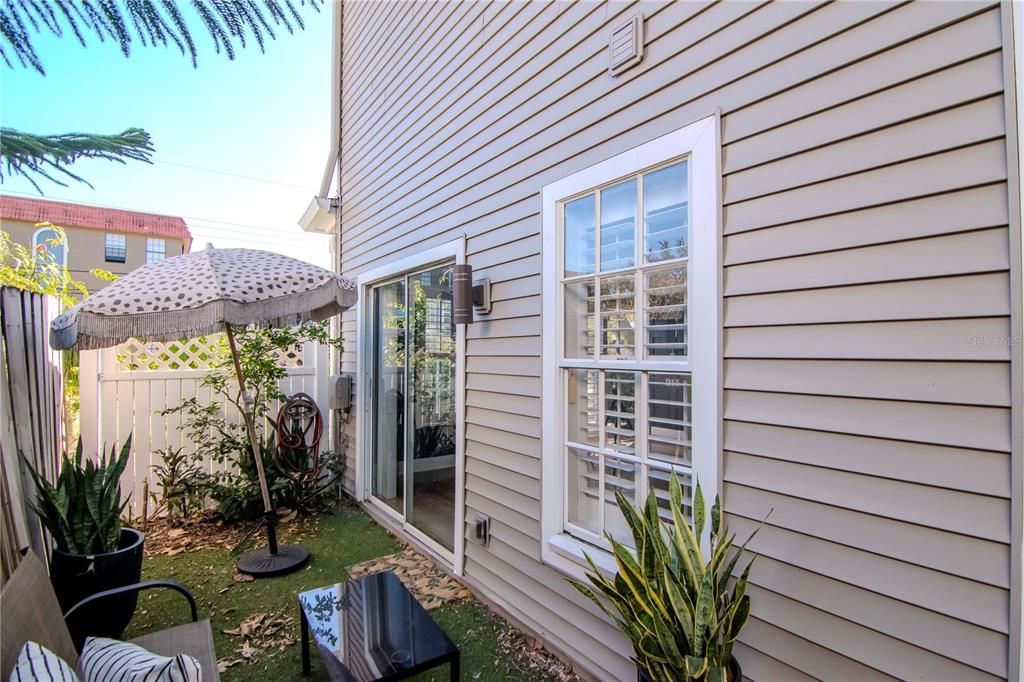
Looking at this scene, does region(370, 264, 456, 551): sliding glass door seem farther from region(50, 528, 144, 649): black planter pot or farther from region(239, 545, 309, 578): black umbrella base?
region(50, 528, 144, 649): black planter pot

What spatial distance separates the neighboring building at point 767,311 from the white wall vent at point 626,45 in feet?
0.06

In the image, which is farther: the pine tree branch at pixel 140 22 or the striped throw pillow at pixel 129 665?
the striped throw pillow at pixel 129 665

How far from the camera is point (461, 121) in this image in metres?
3.48

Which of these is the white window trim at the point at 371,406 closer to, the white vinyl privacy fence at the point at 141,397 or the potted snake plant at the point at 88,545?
the white vinyl privacy fence at the point at 141,397

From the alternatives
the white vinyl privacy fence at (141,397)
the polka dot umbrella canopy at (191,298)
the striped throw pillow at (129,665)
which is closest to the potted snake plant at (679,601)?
the striped throw pillow at (129,665)

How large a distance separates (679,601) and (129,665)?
161 cm

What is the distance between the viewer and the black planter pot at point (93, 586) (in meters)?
2.54

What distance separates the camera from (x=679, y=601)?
61.9 inches

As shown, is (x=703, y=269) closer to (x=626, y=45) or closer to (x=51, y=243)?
(x=626, y=45)

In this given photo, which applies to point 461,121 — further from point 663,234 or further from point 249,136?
point 249,136

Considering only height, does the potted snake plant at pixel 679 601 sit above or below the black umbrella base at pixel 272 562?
above

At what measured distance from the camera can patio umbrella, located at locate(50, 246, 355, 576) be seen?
2.82 metres

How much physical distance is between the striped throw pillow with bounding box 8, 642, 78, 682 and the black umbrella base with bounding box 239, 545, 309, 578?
7.80 ft

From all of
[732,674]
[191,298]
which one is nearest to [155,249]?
[191,298]
